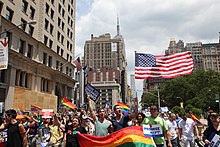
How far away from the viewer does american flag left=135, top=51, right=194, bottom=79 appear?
38.3ft

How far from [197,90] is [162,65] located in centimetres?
5919

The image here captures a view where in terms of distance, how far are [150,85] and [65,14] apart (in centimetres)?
14192

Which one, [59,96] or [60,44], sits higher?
[60,44]

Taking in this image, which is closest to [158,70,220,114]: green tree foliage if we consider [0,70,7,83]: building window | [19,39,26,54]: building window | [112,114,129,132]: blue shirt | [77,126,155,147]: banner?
[19,39,26,54]: building window

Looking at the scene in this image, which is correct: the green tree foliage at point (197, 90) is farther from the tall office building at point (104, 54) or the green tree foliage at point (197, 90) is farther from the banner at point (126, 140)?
the tall office building at point (104, 54)

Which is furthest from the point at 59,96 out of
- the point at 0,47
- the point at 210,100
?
the point at 210,100

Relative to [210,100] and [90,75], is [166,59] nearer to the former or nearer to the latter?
[210,100]

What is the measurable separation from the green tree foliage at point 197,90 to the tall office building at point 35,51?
34.0 metres

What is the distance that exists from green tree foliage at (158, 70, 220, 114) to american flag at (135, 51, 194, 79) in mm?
49034

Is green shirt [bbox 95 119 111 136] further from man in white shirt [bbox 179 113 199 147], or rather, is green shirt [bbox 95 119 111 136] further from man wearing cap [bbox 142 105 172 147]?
man in white shirt [bbox 179 113 199 147]

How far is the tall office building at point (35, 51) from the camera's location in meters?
25.4

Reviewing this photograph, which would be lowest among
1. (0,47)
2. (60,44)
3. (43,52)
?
(0,47)

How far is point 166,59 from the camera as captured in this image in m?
12.1

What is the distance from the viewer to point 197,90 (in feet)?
219
